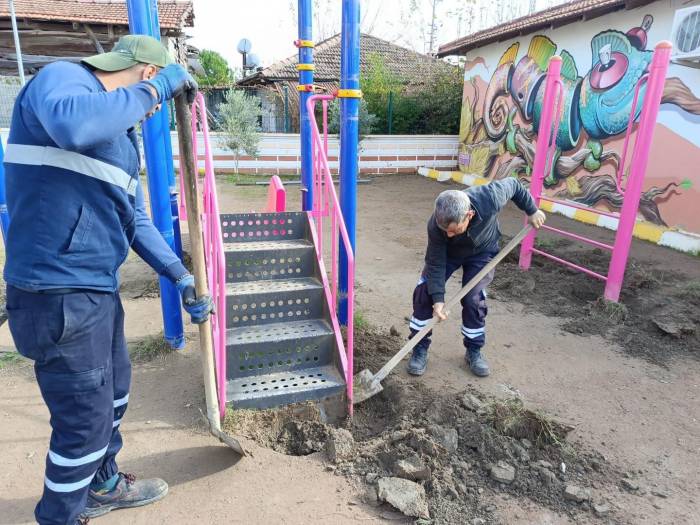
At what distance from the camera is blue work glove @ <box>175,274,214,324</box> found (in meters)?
2.28

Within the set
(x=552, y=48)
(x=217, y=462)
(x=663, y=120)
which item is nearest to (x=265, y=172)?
(x=552, y=48)

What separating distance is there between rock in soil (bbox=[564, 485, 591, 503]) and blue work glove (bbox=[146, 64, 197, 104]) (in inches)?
98.7

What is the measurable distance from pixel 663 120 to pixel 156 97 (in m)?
7.89

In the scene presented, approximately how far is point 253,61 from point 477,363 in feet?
76.2

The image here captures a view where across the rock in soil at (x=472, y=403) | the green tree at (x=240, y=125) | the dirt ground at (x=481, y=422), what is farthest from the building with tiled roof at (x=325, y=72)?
the rock in soil at (x=472, y=403)

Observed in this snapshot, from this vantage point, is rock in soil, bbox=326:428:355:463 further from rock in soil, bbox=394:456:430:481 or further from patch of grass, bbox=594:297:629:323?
patch of grass, bbox=594:297:629:323

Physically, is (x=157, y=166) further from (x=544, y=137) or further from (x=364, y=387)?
(x=544, y=137)

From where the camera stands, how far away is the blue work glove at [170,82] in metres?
1.74

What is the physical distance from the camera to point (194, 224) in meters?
2.28

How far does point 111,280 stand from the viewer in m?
1.90

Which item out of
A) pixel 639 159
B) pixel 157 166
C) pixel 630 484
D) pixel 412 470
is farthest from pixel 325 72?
pixel 630 484

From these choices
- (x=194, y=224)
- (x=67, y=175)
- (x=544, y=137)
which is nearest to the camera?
(x=67, y=175)

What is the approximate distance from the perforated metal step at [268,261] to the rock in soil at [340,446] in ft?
4.45

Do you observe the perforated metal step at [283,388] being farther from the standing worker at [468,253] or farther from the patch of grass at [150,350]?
the patch of grass at [150,350]
